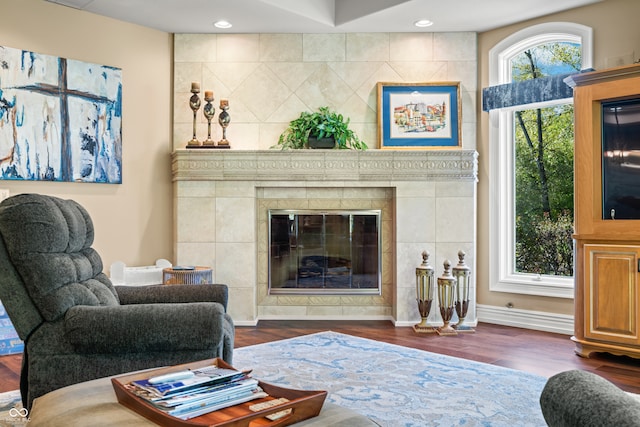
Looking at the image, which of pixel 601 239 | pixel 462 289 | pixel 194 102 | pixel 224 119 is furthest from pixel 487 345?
pixel 194 102

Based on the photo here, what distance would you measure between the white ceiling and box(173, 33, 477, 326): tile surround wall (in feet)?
0.56

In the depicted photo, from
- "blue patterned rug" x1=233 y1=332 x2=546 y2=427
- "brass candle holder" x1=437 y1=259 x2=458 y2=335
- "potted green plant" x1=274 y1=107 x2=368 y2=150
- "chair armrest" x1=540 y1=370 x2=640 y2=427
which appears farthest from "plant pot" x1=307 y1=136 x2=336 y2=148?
"chair armrest" x1=540 y1=370 x2=640 y2=427

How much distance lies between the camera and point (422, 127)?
527 cm

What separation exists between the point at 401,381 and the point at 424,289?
5.72 ft

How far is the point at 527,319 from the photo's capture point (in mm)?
4969

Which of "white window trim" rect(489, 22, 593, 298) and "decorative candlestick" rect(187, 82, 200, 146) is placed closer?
"decorative candlestick" rect(187, 82, 200, 146)

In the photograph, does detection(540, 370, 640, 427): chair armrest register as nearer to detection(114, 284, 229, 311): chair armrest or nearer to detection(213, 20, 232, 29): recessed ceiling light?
detection(114, 284, 229, 311): chair armrest

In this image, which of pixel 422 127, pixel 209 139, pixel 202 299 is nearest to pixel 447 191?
pixel 422 127

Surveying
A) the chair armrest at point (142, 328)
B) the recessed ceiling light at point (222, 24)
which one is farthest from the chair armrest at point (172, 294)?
the recessed ceiling light at point (222, 24)

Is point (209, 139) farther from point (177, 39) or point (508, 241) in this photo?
point (508, 241)

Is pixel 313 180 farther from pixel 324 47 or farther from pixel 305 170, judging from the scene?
pixel 324 47

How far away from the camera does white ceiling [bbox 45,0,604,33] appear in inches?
180

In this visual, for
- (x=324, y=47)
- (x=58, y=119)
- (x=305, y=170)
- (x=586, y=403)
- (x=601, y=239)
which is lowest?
(x=586, y=403)

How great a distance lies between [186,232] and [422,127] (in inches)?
95.3
